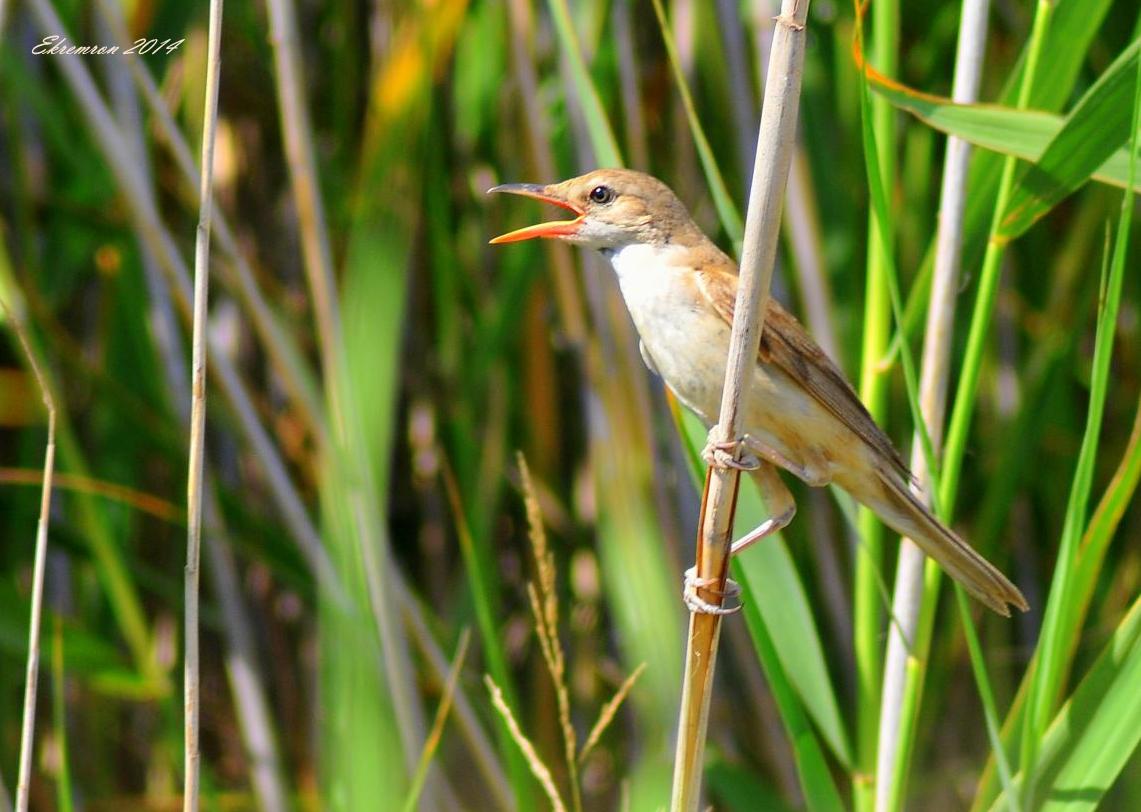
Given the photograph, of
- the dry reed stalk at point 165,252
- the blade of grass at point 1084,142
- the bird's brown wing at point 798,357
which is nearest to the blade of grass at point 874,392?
the bird's brown wing at point 798,357

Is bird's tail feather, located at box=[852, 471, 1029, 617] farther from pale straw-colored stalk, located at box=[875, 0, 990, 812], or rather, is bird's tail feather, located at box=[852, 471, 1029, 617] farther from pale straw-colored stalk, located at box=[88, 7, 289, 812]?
pale straw-colored stalk, located at box=[88, 7, 289, 812]

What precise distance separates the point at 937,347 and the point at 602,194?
0.59m

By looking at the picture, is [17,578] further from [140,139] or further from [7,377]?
[140,139]

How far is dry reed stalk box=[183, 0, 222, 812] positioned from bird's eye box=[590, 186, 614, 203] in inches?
28.8

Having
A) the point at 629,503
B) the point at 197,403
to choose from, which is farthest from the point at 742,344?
the point at 629,503

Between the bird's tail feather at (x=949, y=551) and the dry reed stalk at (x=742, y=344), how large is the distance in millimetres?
424

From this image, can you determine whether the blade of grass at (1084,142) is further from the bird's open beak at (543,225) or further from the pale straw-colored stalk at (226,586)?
the pale straw-colored stalk at (226,586)

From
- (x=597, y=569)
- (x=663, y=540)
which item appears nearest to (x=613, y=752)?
(x=597, y=569)

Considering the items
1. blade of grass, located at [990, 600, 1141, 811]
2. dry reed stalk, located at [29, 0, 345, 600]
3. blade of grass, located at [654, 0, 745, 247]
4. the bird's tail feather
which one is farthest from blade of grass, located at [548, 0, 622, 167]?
blade of grass, located at [990, 600, 1141, 811]

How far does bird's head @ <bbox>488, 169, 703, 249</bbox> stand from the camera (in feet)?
6.97

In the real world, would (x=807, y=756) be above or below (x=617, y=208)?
below

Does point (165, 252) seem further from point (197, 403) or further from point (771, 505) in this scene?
point (771, 505)

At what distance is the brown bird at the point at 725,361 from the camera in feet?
6.31

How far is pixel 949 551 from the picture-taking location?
1.89m
